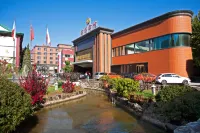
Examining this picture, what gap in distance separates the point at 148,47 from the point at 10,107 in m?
27.9

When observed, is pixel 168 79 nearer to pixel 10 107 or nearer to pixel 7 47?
pixel 10 107

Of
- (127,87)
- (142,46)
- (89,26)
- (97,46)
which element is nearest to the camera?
(127,87)

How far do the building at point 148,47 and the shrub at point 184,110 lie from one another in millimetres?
19904

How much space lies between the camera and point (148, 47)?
31.4 meters

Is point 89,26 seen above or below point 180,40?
above

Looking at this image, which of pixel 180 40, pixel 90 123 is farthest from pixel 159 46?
pixel 90 123

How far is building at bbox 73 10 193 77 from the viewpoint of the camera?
87.5ft

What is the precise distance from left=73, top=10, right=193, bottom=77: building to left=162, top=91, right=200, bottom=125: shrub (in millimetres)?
19904

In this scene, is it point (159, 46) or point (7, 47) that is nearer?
point (159, 46)

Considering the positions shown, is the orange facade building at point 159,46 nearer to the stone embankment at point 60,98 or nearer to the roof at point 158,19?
the roof at point 158,19

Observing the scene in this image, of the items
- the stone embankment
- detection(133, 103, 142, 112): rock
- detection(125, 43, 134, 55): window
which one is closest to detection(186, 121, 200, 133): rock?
detection(133, 103, 142, 112): rock

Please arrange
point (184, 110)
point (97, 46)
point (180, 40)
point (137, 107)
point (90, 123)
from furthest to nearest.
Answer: point (97, 46), point (180, 40), point (137, 107), point (90, 123), point (184, 110)

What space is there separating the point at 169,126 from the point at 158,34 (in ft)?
78.9

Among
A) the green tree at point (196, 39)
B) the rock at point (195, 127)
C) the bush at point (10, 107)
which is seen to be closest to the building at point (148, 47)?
the green tree at point (196, 39)
